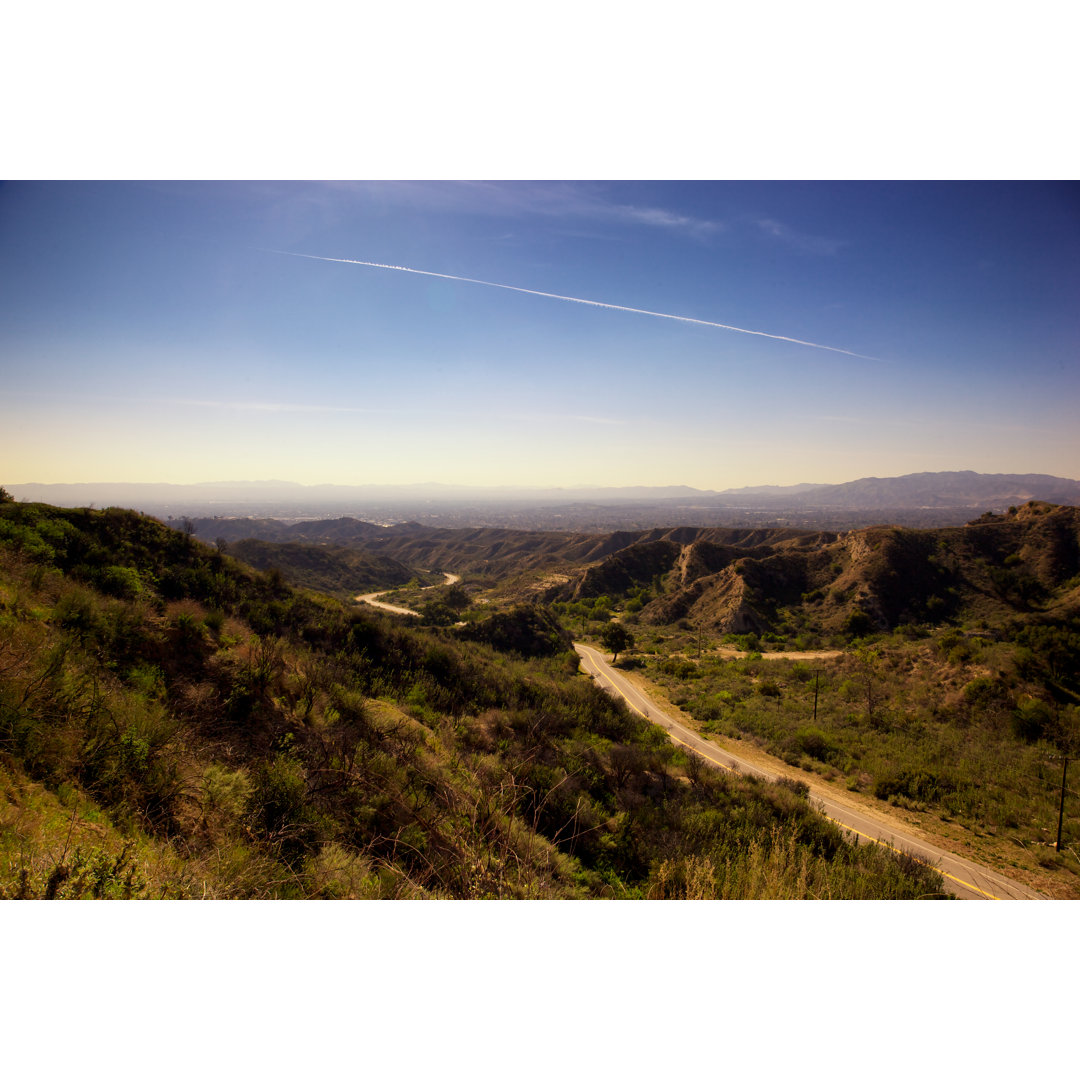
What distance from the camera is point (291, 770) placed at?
13.7 feet

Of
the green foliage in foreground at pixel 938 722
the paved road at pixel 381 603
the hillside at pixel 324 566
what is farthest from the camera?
the hillside at pixel 324 566

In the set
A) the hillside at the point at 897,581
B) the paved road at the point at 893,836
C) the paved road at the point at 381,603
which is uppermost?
the hillside at the point at 897,581

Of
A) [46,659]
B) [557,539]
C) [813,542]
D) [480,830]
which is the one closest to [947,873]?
[480,830]

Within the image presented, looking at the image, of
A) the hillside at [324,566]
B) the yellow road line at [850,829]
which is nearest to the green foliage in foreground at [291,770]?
the yellow road line at [850,829]

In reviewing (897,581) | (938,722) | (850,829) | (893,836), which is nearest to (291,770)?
(850,829)

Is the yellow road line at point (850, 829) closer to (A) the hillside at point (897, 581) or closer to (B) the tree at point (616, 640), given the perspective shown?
(B) the tree at point (616, 640)

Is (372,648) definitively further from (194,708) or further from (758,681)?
(758,681)

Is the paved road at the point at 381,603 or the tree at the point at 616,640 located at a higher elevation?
the tree at the point at 616,640

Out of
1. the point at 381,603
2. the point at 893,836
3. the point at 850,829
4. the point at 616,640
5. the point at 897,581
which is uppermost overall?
the point at 897,581

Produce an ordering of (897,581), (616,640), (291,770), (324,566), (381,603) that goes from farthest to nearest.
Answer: (324,566) → (381,603) → (897,581) → (616,640) → (291,770)

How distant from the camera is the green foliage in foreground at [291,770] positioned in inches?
110

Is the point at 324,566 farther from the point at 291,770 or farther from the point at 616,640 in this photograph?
the point at 291,770

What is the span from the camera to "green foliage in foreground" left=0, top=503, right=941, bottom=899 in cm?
279

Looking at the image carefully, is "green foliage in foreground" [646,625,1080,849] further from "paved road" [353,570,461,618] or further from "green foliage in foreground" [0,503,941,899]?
"paved road" [353,570,461,618]
